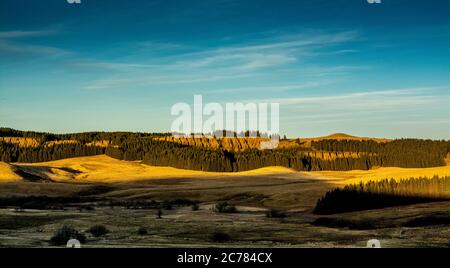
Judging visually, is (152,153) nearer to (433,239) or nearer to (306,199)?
(306,199)

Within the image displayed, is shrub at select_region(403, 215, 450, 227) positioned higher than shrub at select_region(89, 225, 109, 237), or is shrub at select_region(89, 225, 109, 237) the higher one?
shrub at select_region(89, 225, 109, 237)

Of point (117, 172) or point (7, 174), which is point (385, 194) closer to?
point (7, 174)

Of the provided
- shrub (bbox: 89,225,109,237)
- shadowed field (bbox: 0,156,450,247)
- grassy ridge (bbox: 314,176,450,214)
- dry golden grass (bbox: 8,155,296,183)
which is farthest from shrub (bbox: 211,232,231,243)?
dry golden grass (bbox: 8,155,296,183)

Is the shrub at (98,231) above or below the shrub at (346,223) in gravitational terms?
above

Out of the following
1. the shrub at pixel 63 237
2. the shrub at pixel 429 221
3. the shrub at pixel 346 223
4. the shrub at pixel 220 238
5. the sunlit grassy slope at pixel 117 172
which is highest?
the sunlit grassy slope at pixel 117 172

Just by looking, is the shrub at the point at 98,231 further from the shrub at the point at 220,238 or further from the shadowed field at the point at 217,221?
the shrub at the point at 220,238

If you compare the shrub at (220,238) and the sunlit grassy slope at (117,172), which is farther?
the sunlit grassy slope at (117,172)

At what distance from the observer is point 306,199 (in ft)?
205

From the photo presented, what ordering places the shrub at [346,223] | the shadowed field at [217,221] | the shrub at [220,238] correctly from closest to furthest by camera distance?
the shadowed field at [217,221]
the shrub at [220,238]
the shrub at [346,223]

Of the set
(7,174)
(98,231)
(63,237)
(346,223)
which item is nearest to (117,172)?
(7,174)

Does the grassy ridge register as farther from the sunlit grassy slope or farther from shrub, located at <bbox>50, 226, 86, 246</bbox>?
the sunlit grassy slope

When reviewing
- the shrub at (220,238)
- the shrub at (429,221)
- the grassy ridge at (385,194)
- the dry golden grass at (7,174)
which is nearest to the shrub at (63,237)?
the shrub at (220,238)
